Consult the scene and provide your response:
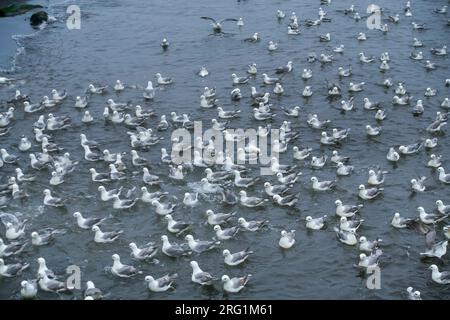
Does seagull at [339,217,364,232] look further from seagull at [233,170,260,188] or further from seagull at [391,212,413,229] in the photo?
seagull at [233,170,260,188]

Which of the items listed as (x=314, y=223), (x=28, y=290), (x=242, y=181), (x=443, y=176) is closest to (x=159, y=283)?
(x=28, y=290)

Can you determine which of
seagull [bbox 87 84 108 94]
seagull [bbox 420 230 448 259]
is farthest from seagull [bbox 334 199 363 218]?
seagull [bbox 87 84 108 94]

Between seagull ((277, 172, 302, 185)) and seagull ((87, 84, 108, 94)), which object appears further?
seagull ((87, 84, 108, 94))

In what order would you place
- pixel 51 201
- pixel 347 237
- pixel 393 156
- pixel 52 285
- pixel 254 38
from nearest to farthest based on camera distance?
pixel 52 285 → pixel 347 237 → pixel 51 201 → pixel 393 156 → pixel 254 38

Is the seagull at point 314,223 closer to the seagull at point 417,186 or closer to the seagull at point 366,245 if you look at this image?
the seagull at point 366,245

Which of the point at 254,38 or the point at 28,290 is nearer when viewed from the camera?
the point at 28,290

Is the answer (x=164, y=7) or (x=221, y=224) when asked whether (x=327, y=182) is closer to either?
(x=221, y=224)

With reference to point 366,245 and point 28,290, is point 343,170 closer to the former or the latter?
point 366,245
